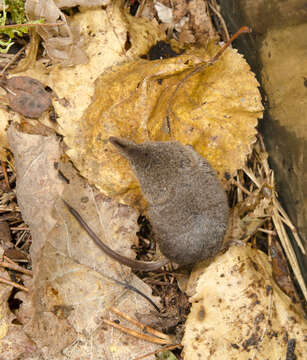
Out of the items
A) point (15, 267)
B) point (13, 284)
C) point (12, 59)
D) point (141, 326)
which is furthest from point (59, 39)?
point (141, 326)

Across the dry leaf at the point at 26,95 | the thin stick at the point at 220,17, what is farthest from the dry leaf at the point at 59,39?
the thin stick at the point at 220,17

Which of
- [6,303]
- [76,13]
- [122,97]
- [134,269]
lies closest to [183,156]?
[122,97]

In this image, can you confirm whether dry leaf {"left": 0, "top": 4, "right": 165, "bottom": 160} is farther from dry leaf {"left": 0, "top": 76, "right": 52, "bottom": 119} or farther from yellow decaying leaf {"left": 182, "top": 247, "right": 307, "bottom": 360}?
yellow decaying leaf {"left": 182, "top": 247, "right": 307, "bottom": 360}

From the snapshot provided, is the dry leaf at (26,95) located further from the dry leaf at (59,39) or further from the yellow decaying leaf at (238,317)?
the yellow decaying leaf at (238,317)

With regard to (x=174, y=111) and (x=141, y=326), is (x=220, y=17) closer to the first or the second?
(x=174, y=111)

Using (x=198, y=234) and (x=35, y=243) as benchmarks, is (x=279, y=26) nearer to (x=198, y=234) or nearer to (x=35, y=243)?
(x=198, y=234)

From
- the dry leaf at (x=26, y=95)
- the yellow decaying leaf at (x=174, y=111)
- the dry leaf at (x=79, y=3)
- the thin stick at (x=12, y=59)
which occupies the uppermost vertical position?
the dry leaf at (x=79, y=3)
